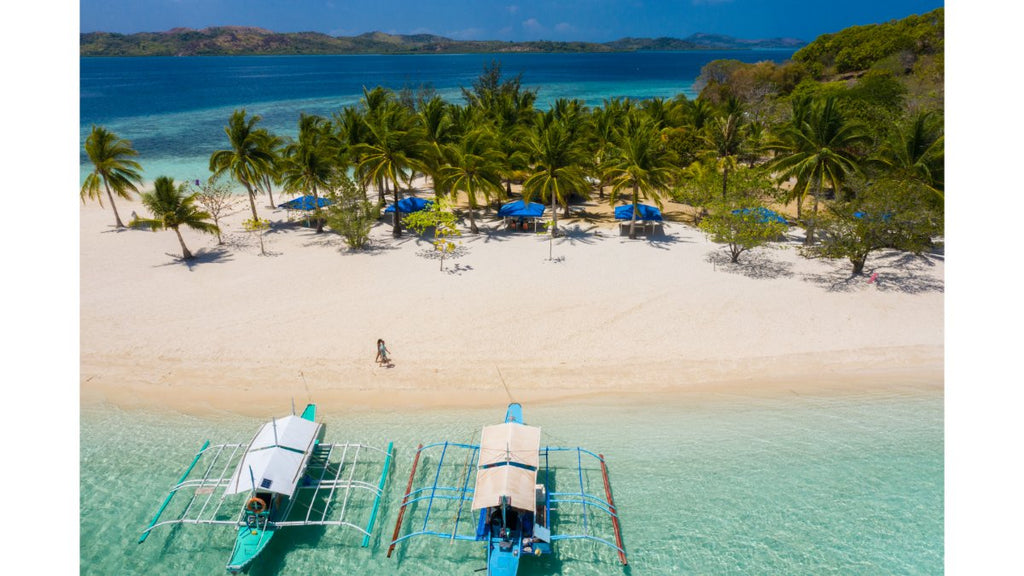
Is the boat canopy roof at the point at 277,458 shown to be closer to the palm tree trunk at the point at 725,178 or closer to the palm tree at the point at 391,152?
the palm tree at the point at 391,152

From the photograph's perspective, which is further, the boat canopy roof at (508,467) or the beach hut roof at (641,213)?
the beach hut roof at (641,213)

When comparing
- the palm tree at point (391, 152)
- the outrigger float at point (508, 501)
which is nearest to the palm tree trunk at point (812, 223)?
the outrigger float at point (508, 501)

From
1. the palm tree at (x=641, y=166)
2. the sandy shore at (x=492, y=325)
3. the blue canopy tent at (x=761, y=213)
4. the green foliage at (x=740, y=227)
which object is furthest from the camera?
the palm tree at (x=641, y=166)

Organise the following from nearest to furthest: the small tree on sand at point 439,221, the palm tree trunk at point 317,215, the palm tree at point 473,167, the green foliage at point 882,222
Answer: the green foliage at point 882,222 → the small tree on sand at point 439,221 → the palm tree at point 473,167 → the palm tree trunk at point 317,215

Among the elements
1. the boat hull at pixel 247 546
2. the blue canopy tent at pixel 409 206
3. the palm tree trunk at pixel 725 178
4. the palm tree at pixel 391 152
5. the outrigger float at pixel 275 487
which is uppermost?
the palm tree at pixel 391 152

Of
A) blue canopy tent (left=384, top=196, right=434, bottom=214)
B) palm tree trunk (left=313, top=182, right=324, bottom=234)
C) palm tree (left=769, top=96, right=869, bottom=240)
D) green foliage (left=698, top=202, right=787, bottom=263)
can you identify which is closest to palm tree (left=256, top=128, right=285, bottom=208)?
palm tree trunk (left=313, top=182, right=324, bottom=234)

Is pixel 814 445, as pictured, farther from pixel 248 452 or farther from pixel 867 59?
pixel 867 59

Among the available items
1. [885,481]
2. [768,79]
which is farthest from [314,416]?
[768,79]
